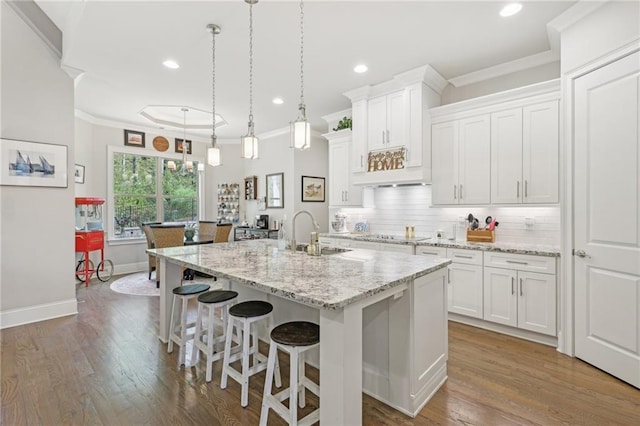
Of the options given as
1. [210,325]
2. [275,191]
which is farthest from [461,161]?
[275,191]

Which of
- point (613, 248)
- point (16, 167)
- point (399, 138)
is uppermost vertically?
point (399, 138)

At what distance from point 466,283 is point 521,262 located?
23.4 inches

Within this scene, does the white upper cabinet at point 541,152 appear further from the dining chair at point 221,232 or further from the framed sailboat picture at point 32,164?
the framed sailboat picture at point 32,164

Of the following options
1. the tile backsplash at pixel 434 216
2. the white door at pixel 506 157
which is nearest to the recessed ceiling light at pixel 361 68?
the white door at pixel 506 157

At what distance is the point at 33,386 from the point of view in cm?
223

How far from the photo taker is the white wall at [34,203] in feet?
10.8

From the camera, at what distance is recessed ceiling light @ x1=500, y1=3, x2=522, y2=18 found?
8.32 feet

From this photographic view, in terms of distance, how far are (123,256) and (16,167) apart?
303 cm

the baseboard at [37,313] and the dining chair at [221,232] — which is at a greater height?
the dining chair at [221,232]

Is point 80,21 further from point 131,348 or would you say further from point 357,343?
point 357,343

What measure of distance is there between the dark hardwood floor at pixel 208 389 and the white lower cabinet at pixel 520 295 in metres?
0.21

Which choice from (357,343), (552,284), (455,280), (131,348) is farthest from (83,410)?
(552,284)

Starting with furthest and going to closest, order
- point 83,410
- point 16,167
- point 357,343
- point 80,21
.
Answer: point 16,167
point 80,21
point 83,410
point 357,343

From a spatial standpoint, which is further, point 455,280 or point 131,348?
point 455,280
